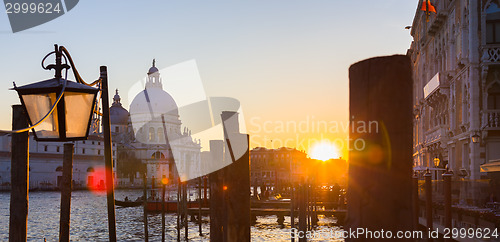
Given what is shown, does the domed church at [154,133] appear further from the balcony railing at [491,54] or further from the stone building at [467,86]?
the balcony railing at [491,54]

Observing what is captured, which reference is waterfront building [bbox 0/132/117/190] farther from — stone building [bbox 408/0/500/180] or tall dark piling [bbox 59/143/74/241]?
tall dark piling [bbox 59/143/74/241]

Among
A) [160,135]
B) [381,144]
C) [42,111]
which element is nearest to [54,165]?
[160,135]

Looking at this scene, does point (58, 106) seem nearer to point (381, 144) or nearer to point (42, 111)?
point (42, 111)

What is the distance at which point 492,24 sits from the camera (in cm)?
1711

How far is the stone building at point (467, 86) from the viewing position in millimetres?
16875

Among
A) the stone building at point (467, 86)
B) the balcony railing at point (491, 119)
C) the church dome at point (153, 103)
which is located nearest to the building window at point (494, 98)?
the stone building at point (467, 86)

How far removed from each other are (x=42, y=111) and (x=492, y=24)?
1669cm

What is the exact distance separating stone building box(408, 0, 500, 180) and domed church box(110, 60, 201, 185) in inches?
2740

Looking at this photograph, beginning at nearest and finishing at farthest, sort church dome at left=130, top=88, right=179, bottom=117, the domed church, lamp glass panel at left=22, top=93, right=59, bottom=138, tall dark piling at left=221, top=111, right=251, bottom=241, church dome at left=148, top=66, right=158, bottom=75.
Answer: lamp glass panel at left=22, top=93, right=59, bottom=138 → tall dark piling at left=221, top=111, right=251, bottom=241 → the domed church → church dome at left=130, top=88, right=179, bottom=117 → church dome at left=148, top=66, right=158, bottom=75

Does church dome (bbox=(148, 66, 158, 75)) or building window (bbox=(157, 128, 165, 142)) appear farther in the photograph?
church dome (bbox=(148, 66, 158, 75))

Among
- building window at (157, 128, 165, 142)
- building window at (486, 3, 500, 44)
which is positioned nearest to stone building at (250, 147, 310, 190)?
building window at (157, 128, 165, 142)

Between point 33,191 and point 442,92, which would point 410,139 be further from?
point 33,191

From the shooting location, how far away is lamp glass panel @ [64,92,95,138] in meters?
3.74

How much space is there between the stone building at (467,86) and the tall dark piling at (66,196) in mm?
13732
